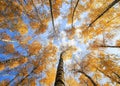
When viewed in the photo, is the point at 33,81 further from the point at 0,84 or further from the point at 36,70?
the point at 0,84

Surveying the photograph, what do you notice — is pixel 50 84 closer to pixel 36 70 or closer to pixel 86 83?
pixel 36 70

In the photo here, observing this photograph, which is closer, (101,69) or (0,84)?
(101,69)

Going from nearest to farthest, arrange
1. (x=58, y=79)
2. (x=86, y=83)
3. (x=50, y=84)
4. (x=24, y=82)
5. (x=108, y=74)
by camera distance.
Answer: (x=58, y=79)
(x=108, y=74)
(x=86, y=83)
(x=24, y=82)
(x=50, y=84)

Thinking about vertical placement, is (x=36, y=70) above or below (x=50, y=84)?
above

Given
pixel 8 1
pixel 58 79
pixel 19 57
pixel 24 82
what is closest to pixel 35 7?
pixel 8 1

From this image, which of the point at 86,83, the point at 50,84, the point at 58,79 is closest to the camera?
the point at 58,79

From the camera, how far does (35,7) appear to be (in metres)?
11.6

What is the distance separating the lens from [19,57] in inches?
598

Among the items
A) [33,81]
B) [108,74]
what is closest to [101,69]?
[108,74]

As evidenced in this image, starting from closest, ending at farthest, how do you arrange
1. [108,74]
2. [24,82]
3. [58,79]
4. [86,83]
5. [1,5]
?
[58,79], [1,5], [108,74], [86,83], [24,82]

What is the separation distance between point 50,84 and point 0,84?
198 inches

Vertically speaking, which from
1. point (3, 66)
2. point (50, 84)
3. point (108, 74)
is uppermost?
point (3, 66)

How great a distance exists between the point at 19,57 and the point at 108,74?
8.75 meters

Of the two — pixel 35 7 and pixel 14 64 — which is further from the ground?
pixel 35 7
